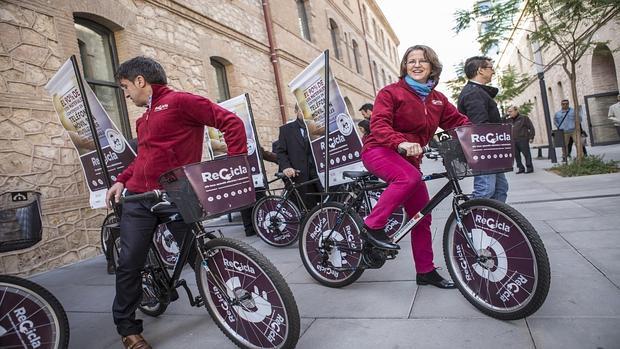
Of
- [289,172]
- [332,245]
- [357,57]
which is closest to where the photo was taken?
[332,245]

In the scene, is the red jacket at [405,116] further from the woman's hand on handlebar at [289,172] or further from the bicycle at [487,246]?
the woman's hand on handlebar at [289,172]

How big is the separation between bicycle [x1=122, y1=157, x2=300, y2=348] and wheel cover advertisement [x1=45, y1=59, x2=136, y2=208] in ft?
8.68

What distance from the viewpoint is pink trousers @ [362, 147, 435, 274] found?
277 cm

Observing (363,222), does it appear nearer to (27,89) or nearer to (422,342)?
(422,342)

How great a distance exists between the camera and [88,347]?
2.94 m

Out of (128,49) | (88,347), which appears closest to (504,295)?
(88,347)

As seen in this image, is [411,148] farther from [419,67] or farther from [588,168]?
[588,168]

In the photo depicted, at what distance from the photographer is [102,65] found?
7.29 m

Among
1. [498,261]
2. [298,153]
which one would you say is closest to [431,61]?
[498,261]

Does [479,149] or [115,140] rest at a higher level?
[115,140]

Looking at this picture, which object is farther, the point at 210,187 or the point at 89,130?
the point at 89,130

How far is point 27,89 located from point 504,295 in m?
Result: 6.26

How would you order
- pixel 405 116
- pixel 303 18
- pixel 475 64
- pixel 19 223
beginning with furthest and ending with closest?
pixel 303 18
pixel 475 64
pixel 405 116
pixel 19 223

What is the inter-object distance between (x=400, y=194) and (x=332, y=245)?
3.05 feet
